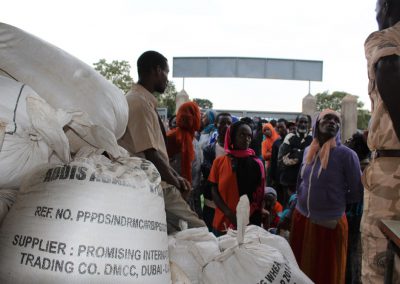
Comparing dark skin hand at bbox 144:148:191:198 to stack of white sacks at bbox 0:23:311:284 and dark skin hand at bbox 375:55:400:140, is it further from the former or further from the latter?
dark skin hand at bbox 375:55:400:140

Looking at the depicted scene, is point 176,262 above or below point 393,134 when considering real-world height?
below

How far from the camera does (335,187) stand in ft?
10.4

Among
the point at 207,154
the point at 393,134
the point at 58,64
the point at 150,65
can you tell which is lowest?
the point at 207,154

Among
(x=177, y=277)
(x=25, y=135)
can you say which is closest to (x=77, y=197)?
(x=25, y=135)

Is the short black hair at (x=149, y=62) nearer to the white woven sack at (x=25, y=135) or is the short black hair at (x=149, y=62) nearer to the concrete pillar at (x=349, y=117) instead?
the white woven sack at (x=25, y=135)

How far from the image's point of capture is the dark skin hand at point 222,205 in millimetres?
3396

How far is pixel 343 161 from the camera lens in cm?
321

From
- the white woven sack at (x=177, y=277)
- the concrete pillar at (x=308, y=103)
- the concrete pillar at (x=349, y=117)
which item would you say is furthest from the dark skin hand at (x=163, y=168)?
the concrete pillar at (x=308, y=103)

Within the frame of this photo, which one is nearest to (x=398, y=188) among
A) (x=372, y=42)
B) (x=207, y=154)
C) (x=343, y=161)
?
(x=372, y=42)

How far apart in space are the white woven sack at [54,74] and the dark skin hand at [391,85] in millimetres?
1216

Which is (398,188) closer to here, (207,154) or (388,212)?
(388,212)

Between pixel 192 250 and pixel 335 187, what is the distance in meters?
2.07

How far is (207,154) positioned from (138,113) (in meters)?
2.83

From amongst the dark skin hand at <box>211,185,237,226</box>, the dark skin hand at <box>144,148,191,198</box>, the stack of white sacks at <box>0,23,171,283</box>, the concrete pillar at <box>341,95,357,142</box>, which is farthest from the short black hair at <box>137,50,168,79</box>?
the concrete pillar at <box>341,95,357,142</box>
